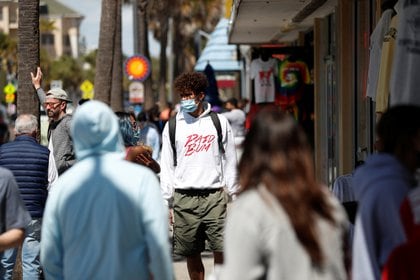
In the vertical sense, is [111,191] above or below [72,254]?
above

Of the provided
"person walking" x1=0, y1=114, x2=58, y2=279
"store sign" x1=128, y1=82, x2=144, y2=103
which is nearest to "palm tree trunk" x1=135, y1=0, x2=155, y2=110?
"store sign" x1=128, y1=82, x2=144, y2=103

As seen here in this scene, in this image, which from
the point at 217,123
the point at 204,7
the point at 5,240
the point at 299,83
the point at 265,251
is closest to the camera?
the point at 265,251

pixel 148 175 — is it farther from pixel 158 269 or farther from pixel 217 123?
pixel 217 123

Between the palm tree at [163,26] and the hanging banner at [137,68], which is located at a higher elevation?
the palm tree at [163,26]

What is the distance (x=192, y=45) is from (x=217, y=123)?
191ft

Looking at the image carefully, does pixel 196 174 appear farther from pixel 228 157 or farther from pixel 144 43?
pixel 144 43

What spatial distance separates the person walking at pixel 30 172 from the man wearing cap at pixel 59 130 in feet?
3.86

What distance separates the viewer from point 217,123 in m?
8.80

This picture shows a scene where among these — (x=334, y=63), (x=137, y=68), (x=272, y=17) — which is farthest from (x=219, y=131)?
Answer: (x=137, y=68)

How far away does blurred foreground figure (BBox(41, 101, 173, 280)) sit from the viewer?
494 cm

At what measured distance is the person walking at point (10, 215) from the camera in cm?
562

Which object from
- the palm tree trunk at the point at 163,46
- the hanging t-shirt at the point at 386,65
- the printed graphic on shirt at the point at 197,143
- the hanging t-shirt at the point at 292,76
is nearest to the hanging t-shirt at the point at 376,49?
the hanging t-shirt at the point at 386,65

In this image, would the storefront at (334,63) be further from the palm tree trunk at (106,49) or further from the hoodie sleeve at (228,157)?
the hoodie sleeve at (228,157)

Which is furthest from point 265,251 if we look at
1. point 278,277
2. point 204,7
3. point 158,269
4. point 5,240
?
point 204,7
